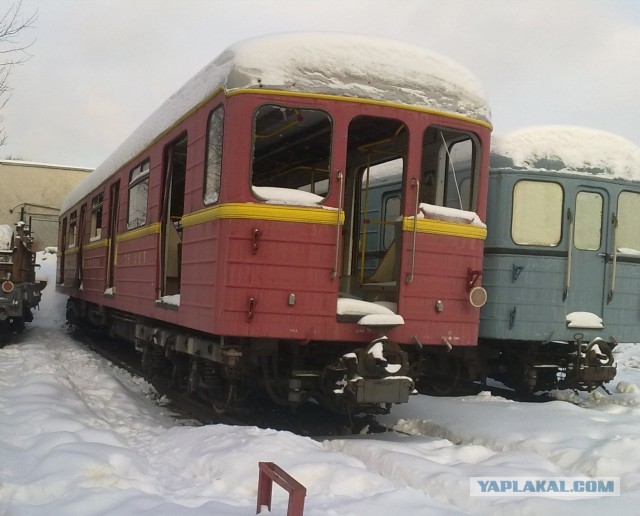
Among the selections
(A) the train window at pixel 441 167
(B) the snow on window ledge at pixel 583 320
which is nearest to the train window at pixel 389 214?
(A) the train window at pixel 441 167

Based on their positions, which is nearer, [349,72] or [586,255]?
[349,72]

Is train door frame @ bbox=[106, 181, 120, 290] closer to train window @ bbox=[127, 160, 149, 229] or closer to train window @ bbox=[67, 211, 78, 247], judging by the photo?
train window @ bbox=[127, 160, 149, 229]

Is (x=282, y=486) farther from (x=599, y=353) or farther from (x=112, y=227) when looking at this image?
(x=112, y=227)

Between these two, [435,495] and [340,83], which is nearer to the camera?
[435,495]

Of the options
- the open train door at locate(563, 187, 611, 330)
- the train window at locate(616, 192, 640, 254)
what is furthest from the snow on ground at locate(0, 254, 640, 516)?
the train window at locate(616, 192, 640, 254)

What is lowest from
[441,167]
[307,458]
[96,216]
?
[307,458]

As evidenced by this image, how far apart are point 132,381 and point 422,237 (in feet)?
17.0

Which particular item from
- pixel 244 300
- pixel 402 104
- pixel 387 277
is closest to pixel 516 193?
pixel 387 277

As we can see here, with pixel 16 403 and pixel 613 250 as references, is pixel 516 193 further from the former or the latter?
pixel 16 403

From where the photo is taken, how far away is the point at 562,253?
8.13m

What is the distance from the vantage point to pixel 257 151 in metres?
7.95

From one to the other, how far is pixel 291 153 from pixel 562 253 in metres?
3.33

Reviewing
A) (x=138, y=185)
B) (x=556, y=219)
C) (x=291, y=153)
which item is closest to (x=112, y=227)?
(x=138, y=185)

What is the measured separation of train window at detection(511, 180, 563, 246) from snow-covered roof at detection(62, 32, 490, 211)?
1952mm
